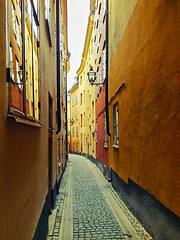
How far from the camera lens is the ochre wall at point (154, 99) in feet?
11.0

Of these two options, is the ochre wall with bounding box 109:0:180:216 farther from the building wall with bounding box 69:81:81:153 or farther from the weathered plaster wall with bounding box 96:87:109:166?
the building wall with bounding box 69:81:81:153

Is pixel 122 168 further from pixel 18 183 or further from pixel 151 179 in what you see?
pixel 18 183

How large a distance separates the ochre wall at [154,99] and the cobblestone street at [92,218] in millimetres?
922

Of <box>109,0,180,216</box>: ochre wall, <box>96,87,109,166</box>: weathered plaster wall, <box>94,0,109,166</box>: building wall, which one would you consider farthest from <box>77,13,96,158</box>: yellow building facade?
<box>109,0,180,216</box>: ochre wall

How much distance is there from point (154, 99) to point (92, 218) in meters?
3.33

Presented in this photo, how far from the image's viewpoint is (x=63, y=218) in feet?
18.8

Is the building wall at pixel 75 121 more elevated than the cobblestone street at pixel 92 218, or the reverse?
the building wall at pixel 75 121

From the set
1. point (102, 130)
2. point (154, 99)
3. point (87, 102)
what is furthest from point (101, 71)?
point (87, 102)

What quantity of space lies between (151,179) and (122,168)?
2.85 meters

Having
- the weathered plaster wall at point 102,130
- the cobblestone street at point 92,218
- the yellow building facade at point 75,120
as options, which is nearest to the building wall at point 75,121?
the yellow building facade at point 75,120

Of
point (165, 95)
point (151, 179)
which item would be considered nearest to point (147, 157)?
point (151, 179)

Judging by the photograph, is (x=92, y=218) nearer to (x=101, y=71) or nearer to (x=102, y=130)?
(x=102, y=130)

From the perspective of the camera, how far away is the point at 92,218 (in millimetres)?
5680

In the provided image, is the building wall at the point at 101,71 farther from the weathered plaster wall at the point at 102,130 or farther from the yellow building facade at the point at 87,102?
the yellow building facade at the point at 87,102
